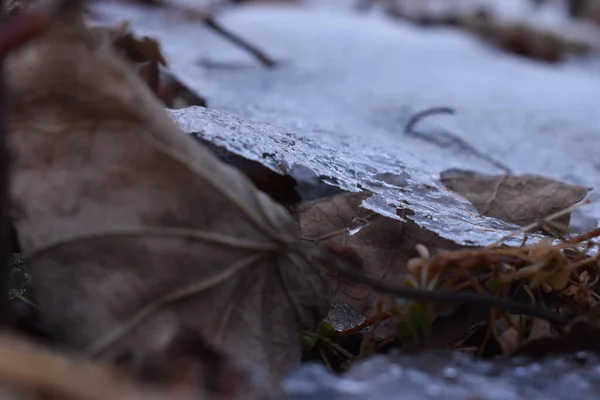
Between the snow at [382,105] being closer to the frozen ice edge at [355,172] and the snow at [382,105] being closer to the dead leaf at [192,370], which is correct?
the frozen ice edge at [355,172]

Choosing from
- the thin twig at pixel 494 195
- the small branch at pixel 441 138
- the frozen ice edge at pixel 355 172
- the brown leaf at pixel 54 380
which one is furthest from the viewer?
the small branch at pixel 441 138

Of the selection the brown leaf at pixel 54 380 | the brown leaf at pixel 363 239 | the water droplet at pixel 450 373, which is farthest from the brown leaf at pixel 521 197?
the brown leaf at pixel 54 380

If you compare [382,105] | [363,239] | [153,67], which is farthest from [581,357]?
[382,105]

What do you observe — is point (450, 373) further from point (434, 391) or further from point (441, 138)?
point (441, 138)

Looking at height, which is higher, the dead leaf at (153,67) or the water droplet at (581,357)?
the water droplet at (581,357)

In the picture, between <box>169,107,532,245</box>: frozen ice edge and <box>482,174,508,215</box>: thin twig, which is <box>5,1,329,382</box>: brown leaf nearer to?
<box>169,107,532,245</box>: frozen ice edge

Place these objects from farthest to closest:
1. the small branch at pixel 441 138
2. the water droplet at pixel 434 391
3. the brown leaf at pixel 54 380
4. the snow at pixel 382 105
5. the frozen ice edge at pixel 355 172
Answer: the small branch at pixel 441 138 → the snow at pixel 382 105 → the frozen ice edge at pixel 355 172 → the water droplet at pixel 434 391 → the brown leaf at pixel 54 380

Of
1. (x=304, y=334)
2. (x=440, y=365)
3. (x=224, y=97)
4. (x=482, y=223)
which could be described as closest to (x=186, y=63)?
(x=224, y=97)

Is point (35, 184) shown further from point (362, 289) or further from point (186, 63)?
point (186, 63)
